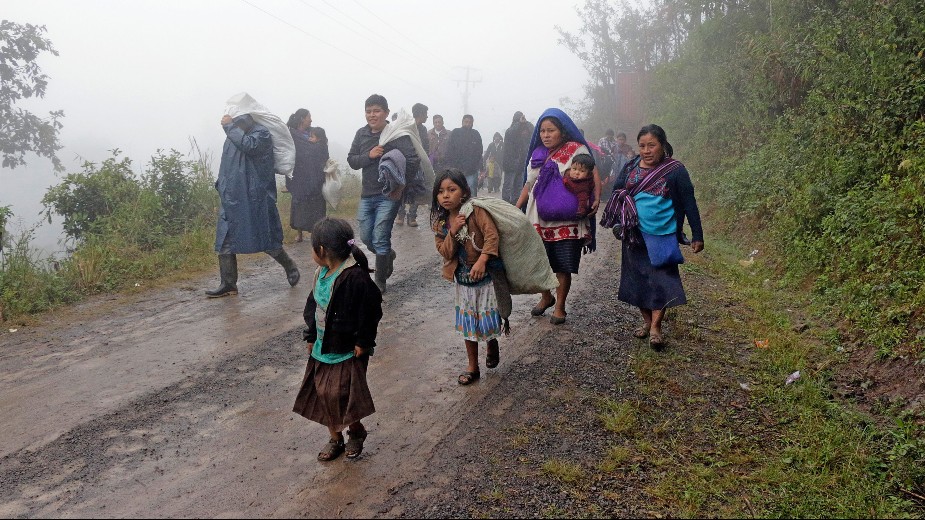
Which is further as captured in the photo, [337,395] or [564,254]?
[564,254]

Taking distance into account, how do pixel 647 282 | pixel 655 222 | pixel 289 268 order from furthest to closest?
1. pixel 289 268
2. pixel 647 282
3. pixel 655 222

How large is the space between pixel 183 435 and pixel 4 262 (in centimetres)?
Result: 473

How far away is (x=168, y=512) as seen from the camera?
3.05m

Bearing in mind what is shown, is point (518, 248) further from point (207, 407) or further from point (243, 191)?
point (243, 191)

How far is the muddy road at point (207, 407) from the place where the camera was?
3197 mm

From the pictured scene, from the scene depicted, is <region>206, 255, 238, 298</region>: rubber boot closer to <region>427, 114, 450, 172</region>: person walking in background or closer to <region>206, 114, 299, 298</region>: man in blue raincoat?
<region>206, 114, 299, 298</region>: man in blue raincoat

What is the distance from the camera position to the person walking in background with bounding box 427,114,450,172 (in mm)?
12594

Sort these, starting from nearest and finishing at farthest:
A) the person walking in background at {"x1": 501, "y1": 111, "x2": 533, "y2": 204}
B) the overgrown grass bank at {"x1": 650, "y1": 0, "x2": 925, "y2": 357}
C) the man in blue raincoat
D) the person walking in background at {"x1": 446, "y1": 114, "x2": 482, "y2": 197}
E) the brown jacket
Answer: the brown jacket < the overgrown grass bank at {"x1": 650, "y1": 0, "x2": 925, "y2": 357} < the man in blue raincoat < the person walking in background at {"x1": 501, "y1": 111, "x2": 533, "y2": 204} < the person walking in background at {"x1": 446, "y1": 114, "x2": 482, "y2": 197}

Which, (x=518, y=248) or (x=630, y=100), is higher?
(x=630, y=100)

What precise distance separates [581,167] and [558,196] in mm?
319

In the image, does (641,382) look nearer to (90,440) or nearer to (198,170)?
(90,440)

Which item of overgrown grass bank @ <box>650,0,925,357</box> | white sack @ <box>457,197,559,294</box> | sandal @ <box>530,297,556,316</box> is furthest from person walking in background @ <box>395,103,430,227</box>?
overgrown grass bank @ <box>650,0,925,357</box>

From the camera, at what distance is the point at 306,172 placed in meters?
9.25

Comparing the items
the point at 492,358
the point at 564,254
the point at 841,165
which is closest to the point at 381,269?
the point at 564,254
